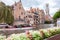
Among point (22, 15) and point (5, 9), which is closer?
point (5, 9)

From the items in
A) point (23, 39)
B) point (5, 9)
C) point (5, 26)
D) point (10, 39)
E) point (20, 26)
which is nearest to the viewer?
point (10, 39)

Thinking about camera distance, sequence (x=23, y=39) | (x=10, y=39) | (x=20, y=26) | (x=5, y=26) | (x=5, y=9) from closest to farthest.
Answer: (x=10, y=39) → (x=23, y=39) → (x=5, y=26) → (x=5, y=9) → (x=20, y=26)

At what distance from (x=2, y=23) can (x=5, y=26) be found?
5.23 feet

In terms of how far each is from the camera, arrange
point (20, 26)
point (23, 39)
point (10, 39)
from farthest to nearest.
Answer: point (20, 26), point (23, 39), point (10, 39)

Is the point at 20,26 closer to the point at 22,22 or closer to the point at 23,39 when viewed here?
the point at 22,22

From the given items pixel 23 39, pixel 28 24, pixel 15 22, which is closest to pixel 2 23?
pixel 15 22

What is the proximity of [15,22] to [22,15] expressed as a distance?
5.56ft

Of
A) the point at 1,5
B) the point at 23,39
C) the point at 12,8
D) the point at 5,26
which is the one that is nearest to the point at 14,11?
the point at 12,8

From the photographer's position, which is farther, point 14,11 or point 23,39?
point 14,11

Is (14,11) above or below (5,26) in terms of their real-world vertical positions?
above

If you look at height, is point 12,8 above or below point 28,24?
above

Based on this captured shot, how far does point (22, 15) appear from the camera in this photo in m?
21.2

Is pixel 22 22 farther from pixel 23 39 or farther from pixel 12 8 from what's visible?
pixel 23 39

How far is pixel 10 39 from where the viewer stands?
4.39 meters
